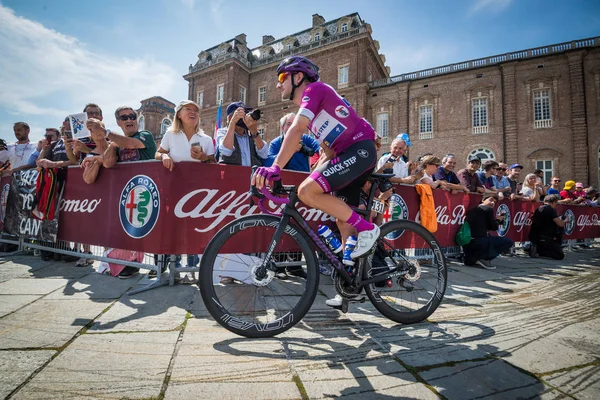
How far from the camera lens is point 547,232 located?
6.94 m

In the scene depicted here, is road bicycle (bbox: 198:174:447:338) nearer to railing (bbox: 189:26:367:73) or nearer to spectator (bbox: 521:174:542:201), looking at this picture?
spectator (bbox: 521:174:542:201)

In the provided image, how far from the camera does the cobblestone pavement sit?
1.44 metres

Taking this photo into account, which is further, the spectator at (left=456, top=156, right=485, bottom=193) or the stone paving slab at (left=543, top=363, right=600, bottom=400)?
the spectator at (left=456, top=156, right=485, bottom=193)

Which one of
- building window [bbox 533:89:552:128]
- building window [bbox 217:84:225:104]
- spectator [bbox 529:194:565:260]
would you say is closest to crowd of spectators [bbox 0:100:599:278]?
spectator [bbox 529:194:565:260]

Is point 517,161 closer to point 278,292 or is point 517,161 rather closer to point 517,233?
A: point 517,233

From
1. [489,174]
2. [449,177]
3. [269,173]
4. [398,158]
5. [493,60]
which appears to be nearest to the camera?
[269,173]

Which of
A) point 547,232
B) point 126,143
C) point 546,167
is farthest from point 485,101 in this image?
point 126,143

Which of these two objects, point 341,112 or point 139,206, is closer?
point 341,112

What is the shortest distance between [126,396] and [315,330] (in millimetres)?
1304

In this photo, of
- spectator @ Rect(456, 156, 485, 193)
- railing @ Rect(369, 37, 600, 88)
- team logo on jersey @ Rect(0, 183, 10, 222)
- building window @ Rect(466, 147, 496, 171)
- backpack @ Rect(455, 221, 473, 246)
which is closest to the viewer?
team logo on jersey @ Rect(0, 183, 10, 222)

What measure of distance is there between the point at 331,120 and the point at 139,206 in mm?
2656

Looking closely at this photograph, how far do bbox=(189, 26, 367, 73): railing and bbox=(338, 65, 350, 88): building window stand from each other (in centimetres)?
309

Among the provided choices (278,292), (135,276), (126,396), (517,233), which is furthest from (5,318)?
(517,233)

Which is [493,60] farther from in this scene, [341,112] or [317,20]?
[341,112]
